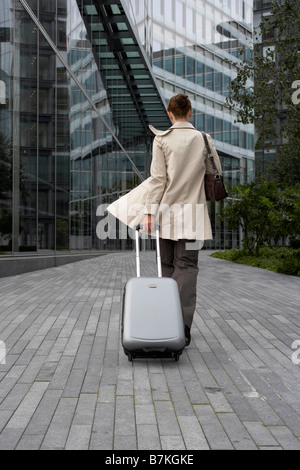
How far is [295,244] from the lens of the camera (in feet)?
50.4

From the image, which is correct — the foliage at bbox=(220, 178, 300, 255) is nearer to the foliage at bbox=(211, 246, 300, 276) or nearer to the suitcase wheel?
the foliage at bbox=(211, 246, 300, 276)

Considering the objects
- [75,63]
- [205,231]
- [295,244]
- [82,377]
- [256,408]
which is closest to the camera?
[256,408]

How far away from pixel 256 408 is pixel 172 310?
43.0 inches

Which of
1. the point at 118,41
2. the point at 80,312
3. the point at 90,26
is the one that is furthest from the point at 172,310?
the point at 118,41

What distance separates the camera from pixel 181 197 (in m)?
4.99

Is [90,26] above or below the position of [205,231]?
above

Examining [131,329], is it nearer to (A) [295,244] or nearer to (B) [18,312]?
(B) [18,312]

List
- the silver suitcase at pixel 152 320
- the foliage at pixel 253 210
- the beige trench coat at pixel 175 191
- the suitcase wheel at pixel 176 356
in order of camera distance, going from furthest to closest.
→ the foliage at pixel 253 210 < the beige trench coat at pixel 175 191 < the suitcase wheel at pixel 176 356 < the silver suitcase at pixel 152 320

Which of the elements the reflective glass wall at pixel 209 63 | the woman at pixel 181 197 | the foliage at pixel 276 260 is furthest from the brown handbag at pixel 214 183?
the reflective glass wall at pixel 209 63

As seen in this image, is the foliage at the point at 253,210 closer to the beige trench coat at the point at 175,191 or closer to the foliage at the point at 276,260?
the foliage at the point at 276,260

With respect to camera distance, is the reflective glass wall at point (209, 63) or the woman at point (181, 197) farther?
the reflective glass wall at point (209, 63)

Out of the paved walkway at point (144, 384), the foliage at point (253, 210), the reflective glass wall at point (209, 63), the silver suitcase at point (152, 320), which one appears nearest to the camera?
the paved walkway at point (144, 384)

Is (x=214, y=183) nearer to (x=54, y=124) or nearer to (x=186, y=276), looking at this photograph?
(x=186, y=276)

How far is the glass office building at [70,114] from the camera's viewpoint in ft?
39.9
